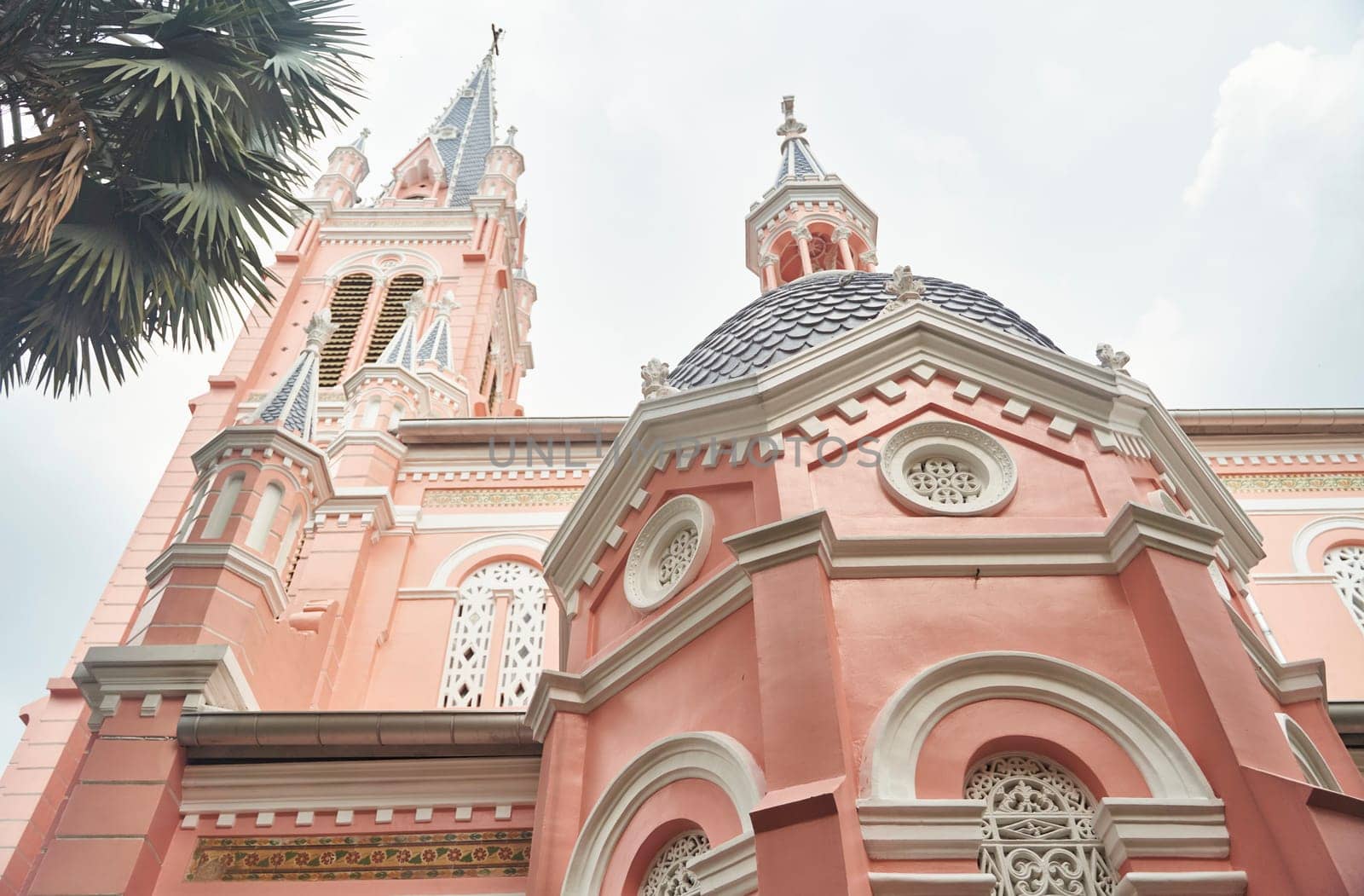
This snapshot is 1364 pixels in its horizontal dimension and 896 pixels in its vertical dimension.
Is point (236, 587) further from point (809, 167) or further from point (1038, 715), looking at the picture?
point (809, 167)

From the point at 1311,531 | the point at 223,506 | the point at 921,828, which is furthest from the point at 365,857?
the point at 1311,531

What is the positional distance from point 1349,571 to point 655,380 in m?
10.7

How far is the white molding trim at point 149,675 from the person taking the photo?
7938 mm

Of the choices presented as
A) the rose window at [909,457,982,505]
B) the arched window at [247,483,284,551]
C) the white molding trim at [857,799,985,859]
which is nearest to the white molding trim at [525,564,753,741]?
the rose window at [909,457,982,505]

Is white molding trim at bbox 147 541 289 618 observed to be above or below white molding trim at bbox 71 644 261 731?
above

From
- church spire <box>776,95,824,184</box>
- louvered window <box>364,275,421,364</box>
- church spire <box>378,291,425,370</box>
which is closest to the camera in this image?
church spire <box>776,95,824,184</box>

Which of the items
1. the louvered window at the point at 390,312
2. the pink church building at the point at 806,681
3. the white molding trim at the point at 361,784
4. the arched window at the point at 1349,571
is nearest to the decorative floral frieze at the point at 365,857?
the pink church building at the point at 806,681

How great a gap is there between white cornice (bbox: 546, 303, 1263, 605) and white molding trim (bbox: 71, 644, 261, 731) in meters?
3.29

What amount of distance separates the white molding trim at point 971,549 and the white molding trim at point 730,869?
1624 mm

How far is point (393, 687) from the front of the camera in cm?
1345

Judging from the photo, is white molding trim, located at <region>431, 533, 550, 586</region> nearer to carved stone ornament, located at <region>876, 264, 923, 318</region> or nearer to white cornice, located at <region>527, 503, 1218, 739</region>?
carved stone ornament, located at <region>876, 264, 923, 318</region>

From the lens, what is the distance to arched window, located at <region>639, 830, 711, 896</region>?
20.3 ft

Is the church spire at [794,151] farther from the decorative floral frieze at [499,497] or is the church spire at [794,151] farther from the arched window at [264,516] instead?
the arched window at [264,516]

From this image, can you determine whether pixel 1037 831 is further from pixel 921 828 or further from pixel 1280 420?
pixel 1280 420
